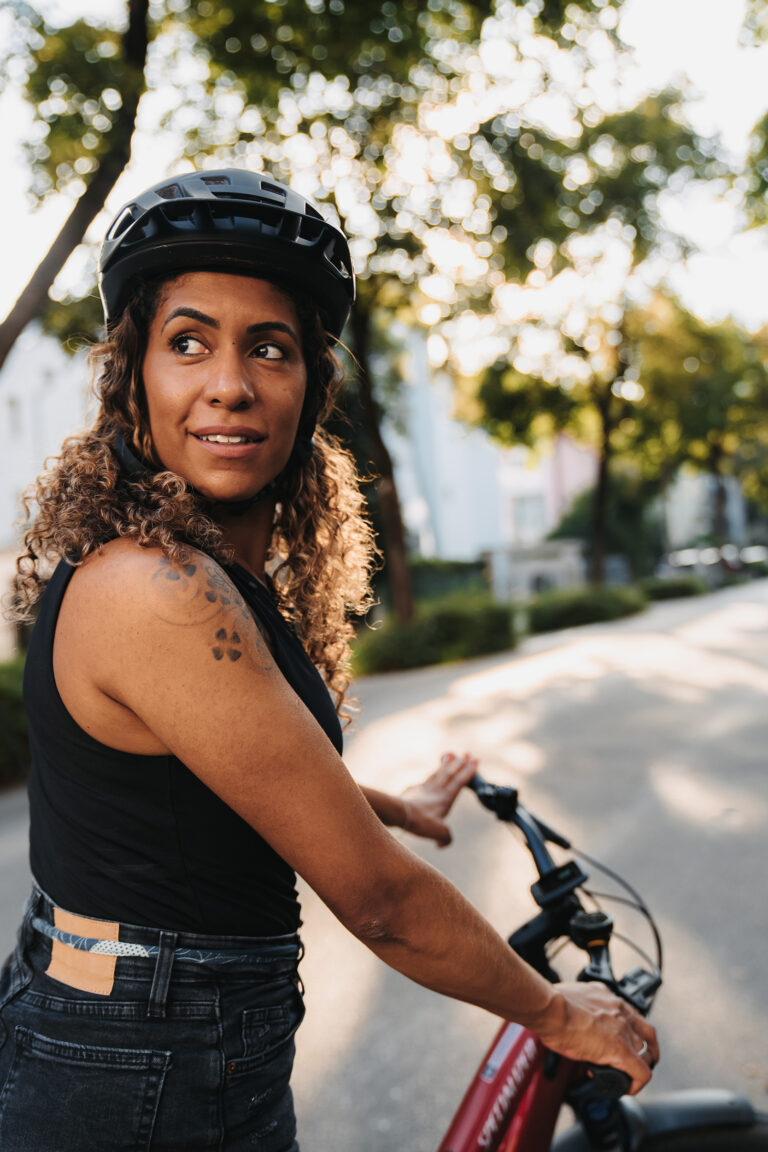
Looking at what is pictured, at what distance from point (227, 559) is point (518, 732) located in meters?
7.91

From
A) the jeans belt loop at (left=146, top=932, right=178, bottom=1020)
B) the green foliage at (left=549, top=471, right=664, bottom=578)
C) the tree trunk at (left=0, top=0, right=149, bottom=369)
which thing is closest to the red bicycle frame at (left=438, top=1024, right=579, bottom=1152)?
the jeans belt loop at (left=146, top=932, right=178, bottom=1020)

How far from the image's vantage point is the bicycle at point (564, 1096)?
1714 millimetres

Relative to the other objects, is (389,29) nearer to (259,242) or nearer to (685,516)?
(259,242)

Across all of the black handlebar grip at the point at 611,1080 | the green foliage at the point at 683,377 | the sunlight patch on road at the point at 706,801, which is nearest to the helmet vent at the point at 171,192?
the black handlebar grip at the point at 611,1080

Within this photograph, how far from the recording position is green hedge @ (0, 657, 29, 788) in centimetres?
858

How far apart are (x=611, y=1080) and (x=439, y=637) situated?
1470 cm

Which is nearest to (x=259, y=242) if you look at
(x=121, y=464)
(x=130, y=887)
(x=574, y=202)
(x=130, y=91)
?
(x=121, y=464)

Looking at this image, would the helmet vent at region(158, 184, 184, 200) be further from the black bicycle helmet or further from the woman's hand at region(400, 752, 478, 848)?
the woman's hand at region(400, 752, 478, 848)

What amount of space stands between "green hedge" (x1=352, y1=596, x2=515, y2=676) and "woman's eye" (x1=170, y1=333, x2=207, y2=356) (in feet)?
44.3

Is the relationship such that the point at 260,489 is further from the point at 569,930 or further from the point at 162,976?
the point at 569,930

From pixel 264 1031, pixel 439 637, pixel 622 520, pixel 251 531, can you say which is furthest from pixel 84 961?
pixel 622 520

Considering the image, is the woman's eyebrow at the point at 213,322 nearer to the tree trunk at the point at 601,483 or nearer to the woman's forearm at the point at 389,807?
the woman's forearm at the point at 389,807

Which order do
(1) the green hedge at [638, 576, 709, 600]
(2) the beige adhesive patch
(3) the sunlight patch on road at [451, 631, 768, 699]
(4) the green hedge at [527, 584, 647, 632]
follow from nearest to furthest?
(2) the beige adhesive patch < (3) the sunlight patch on road at [451, 631, 768, 699] < (4) the green hedge at [527, 584, 647, 632] < (1) the green hedge at [638, 576, 709, 600]

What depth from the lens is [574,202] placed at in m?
17.1
